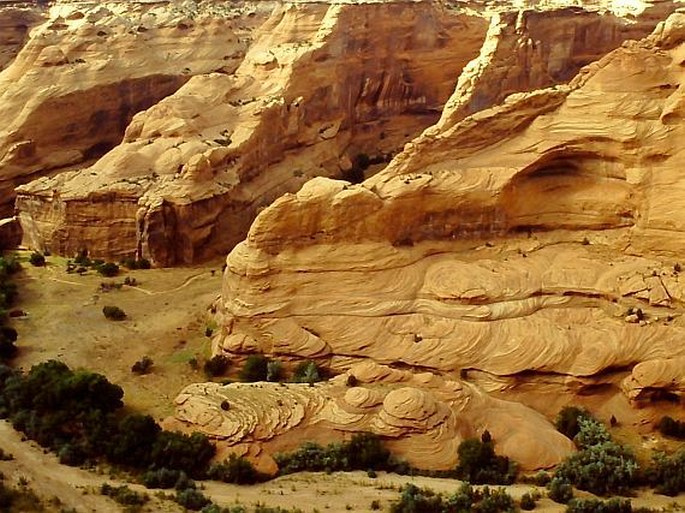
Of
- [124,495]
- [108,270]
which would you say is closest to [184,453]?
[124,495]

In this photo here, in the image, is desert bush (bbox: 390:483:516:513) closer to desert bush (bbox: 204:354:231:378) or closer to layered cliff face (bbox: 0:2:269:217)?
desert bush (bbox: 204:354:231:378)

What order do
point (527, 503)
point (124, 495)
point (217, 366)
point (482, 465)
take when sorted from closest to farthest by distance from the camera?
point (124, 495), point (527, 503), point (482, 465), point (217, 366)

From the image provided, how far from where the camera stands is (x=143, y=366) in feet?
97.0

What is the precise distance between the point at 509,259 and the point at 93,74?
30.3 metres

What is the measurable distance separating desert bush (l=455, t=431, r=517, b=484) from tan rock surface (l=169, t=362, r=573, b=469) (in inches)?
13.1

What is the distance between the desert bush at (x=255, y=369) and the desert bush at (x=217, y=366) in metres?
0.98

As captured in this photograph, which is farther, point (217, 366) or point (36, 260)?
point (36, 260)

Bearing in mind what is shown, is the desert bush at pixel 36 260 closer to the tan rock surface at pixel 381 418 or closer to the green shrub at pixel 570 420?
the tan rock surface at pixel 381 418

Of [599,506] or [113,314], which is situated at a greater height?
[599,506]

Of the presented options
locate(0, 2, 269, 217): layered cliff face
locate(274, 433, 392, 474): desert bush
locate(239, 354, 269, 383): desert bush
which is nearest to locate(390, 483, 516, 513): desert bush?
locate(274, 433, 392, 474): desert bush

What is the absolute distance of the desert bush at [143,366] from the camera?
29.5m

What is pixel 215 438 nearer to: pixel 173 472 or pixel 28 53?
pixel 173 472

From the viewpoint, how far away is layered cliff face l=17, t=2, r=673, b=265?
40156 mm

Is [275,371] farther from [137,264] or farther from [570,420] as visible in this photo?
[137,264]
